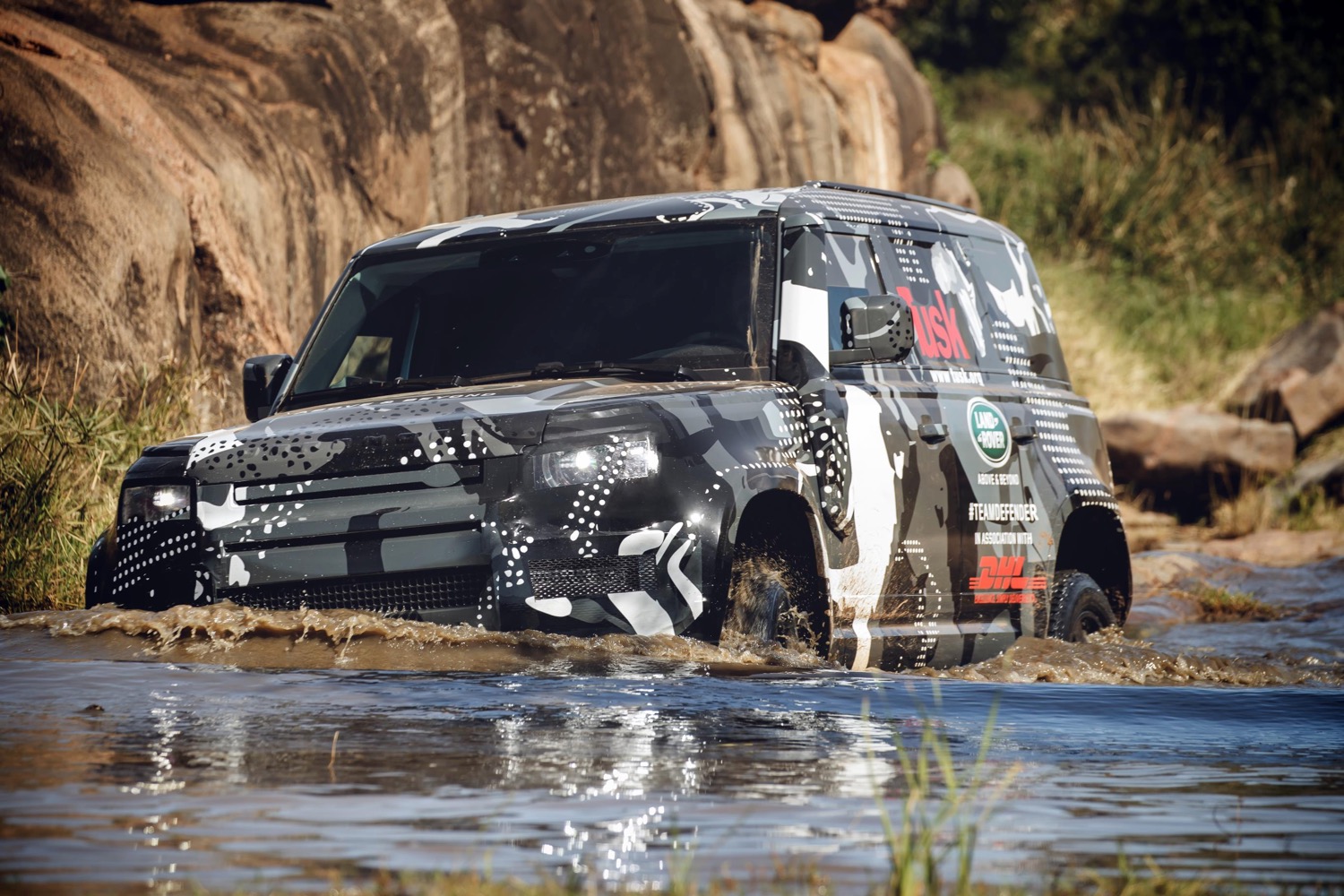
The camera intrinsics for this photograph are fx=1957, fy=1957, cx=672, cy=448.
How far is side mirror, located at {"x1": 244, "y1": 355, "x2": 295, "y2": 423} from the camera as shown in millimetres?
7645

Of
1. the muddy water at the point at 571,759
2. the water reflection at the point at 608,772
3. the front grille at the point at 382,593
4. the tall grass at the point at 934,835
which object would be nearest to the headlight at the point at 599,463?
the front grille at the point at 382,593

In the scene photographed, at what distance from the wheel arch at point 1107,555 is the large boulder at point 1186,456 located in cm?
1014

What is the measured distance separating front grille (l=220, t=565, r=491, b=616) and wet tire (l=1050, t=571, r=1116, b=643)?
10.5 feet

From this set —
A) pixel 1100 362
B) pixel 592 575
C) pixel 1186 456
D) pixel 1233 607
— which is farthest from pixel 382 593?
pixel 1100 362

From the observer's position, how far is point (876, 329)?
6938mm

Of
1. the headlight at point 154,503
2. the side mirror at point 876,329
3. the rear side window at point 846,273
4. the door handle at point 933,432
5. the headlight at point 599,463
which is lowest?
the headlight at point 154,503

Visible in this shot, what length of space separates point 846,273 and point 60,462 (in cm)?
459

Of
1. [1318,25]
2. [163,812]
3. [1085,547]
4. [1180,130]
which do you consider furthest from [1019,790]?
[1318,25]

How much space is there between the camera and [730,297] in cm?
705

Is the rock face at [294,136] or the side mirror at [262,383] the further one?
the rock face at [294,136]

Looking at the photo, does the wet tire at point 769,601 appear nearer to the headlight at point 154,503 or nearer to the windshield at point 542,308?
the windshield at point 542,308

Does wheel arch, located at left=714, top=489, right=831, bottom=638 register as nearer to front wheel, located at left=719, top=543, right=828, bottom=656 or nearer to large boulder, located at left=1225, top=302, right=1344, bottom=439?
front wheel, located at left=719, top=543, right=828, bottom=656

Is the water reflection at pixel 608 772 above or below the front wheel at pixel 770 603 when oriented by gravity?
below

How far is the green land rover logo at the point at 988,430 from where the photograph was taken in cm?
782
